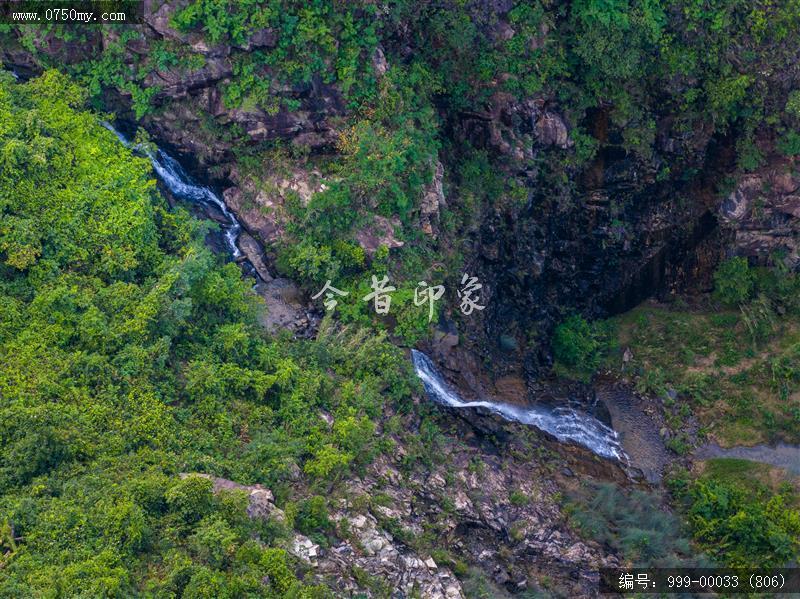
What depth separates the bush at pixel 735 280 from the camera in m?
25.8

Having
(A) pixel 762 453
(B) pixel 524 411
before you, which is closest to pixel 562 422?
(B) pixel 524 411

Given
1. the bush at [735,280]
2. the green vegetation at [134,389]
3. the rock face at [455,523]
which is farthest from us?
the bush at [735,280]

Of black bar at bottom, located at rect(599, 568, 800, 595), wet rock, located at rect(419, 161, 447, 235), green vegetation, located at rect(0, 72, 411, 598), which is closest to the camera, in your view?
green vegetation, located at rect(0, 72, 411, 598)

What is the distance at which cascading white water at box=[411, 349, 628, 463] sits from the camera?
21.6 m

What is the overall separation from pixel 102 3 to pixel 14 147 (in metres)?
4.51

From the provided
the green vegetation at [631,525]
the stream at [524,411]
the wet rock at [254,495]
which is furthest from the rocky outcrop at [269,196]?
the green vegetation at [631,525]

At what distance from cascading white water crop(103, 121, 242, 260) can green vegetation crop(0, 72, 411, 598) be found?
122 cm

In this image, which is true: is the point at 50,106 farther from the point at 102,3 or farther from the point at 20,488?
the point at 20,488

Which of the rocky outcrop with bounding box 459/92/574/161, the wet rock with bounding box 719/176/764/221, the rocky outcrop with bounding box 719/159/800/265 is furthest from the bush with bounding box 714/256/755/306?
the rocky outcrop with bounding box 459/92/574/161

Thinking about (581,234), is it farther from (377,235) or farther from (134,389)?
(134,389)

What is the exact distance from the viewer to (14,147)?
18016 mm

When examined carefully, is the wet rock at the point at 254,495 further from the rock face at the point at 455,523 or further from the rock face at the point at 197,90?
the rock face at the point at 197,90

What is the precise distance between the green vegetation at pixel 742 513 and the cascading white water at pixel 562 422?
85.5 inches

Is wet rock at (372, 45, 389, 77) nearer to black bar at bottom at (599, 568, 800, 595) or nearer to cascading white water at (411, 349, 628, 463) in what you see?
cascading white water at (411, 349, 628, 463)
